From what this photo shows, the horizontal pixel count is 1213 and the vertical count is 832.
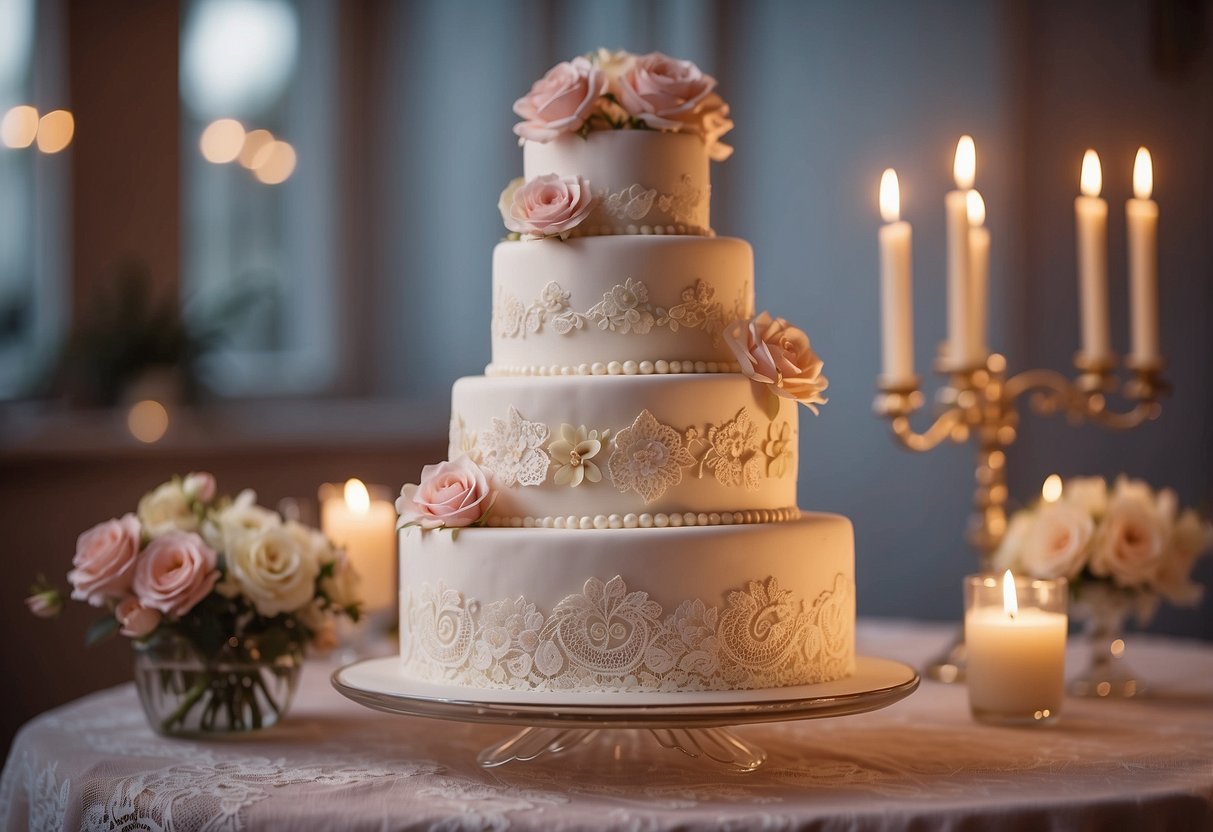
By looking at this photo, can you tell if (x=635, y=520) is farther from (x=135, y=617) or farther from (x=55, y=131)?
(x=55, y=131)

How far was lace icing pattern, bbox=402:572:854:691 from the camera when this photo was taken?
7.05 feet

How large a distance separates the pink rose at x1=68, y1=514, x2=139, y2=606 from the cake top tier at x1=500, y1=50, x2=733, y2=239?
2.72ft

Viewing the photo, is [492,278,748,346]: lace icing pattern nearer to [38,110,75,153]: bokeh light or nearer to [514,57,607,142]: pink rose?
[514,57,607,142]: pink rose

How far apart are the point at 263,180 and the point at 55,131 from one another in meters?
1.29

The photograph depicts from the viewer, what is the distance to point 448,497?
7.40ft

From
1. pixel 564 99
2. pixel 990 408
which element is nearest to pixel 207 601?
pixel 564 99

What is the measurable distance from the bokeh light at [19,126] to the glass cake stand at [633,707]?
385 cm

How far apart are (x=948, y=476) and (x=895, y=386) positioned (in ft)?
8.84

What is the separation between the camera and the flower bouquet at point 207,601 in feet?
7.87

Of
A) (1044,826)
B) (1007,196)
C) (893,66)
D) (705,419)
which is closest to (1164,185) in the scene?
(1007,196)

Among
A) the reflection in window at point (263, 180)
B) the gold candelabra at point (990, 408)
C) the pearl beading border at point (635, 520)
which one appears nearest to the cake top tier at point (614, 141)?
the pearl beading border at point (635, 520)

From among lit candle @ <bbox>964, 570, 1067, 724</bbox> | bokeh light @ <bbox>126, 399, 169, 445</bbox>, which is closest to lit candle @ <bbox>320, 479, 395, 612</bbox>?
lit candle @ <bbox>964, 570, 1067, 724</bbox>

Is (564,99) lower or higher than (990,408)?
higher

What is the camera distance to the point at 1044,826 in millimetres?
1858
